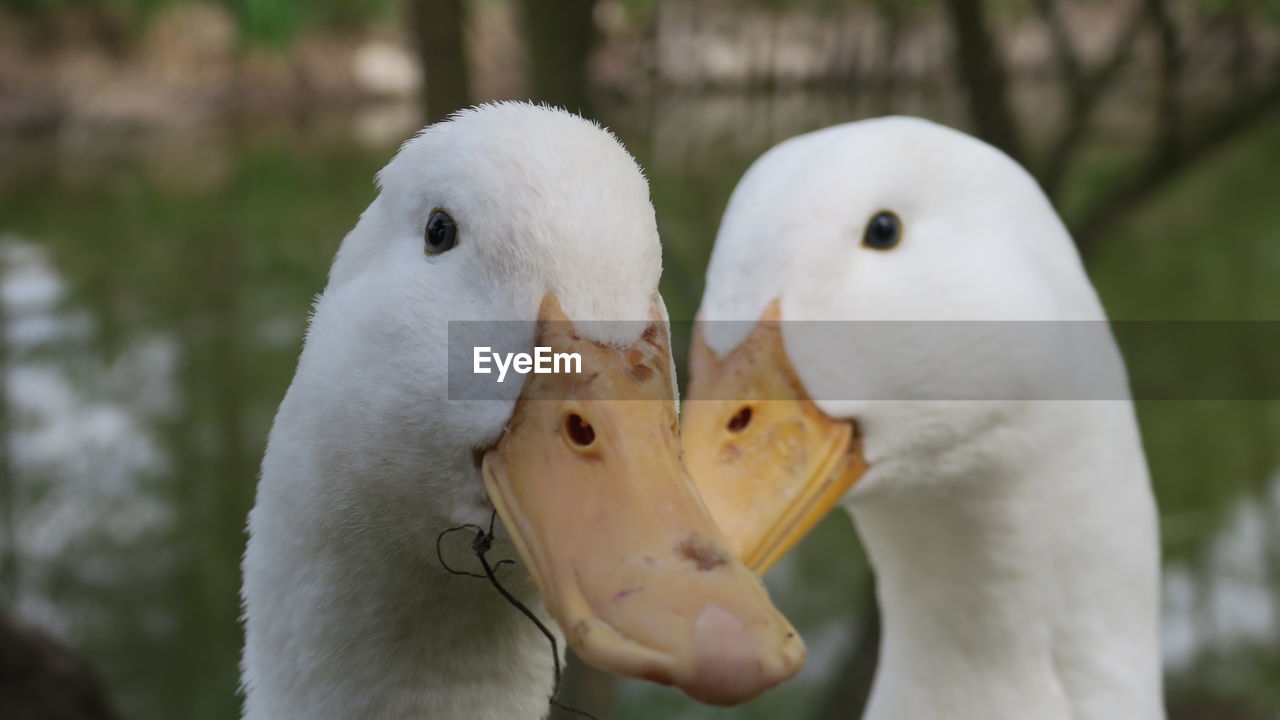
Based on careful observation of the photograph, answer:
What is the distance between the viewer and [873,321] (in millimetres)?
1598

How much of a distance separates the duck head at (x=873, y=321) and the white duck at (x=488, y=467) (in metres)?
0.47

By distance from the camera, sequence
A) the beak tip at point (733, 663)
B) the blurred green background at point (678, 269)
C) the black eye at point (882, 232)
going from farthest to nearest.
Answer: the blurred green background at point (678, 269) < the black eye at point (882, 232) < the beak tip at point (733, 663)

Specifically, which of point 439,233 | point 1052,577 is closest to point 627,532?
point 439,233

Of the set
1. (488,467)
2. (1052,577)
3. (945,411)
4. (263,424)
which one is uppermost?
(488,467)

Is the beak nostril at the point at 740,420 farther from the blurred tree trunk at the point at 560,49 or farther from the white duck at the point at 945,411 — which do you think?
the blurred tree trunk at the point at 560,49

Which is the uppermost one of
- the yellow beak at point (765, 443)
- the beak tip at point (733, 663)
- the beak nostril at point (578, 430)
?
the beak nostril at point (578, 430)

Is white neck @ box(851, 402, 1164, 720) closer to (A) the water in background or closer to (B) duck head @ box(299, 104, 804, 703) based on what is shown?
(B) duck head @ box(299, 104, 804, 703)

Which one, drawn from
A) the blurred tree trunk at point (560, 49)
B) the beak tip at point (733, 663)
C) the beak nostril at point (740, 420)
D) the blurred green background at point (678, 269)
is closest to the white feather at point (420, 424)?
the beak tip at point (733, 663)

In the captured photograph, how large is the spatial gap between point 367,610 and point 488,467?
9.5 inches

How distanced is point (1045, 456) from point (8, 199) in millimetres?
15014

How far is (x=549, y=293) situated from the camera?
3.28 ft

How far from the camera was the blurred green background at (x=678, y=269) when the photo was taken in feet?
10.6

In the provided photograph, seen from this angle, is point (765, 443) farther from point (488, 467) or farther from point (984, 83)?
point (984, 83)

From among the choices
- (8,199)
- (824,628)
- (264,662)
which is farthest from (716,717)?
(8,199)
